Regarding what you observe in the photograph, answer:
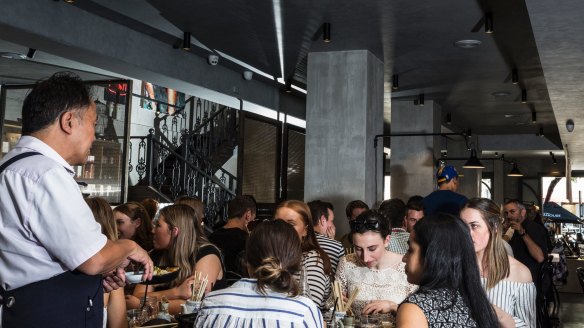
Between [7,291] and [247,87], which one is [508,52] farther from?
[7,291]

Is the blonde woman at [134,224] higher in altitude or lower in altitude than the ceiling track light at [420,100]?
lower

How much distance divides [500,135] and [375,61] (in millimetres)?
10806

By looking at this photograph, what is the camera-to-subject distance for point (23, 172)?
6.21ft

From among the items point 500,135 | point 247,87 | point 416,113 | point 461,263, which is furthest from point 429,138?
point 461,263

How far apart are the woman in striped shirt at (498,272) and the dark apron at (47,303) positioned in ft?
7.03

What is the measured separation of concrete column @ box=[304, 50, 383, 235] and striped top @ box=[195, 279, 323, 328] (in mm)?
6104

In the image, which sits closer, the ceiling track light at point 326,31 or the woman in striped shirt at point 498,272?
the woman in striped shirt at point 498,272

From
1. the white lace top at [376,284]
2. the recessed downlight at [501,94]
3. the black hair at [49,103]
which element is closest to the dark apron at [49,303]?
the black hair at [49,103]

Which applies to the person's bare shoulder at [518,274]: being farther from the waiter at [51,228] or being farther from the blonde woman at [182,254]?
the waiter at [51,228]

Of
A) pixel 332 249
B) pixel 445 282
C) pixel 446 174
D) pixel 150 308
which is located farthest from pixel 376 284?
pixel 446 174

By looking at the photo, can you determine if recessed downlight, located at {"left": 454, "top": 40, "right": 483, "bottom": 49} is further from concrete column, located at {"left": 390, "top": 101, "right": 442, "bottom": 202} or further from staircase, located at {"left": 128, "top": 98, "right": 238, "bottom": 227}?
staircase, located at {"left": 128, "top": 98, "right": 238, "bottom": 227}

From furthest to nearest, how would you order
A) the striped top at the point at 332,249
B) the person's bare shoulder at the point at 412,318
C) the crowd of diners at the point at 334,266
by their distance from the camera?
the striped top at the point at 332,249, the crowd of diners at the point at 334,266, the person's bare shoulder at the point at 412,318

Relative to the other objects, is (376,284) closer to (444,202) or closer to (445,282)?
(444,202)

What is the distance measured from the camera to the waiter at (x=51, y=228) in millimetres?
1875
